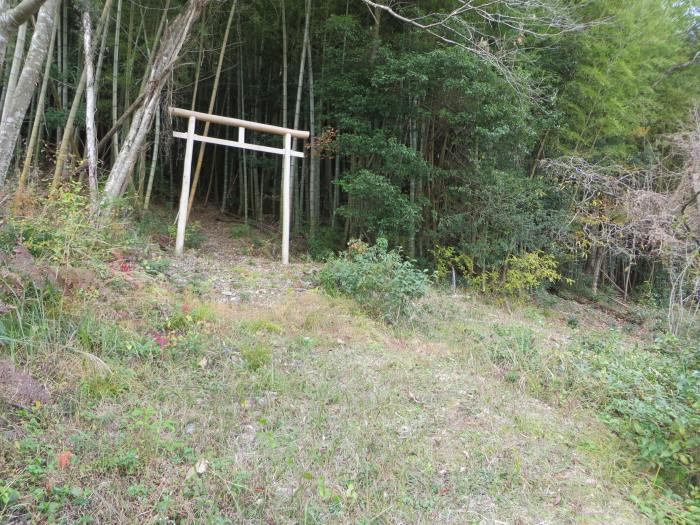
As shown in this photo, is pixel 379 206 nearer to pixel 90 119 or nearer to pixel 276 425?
pixel 90 119

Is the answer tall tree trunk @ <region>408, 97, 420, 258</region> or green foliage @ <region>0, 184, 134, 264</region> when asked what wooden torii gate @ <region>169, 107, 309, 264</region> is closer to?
green foliage @ <region>0, 184, 134, 264</region>

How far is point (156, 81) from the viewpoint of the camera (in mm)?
5367

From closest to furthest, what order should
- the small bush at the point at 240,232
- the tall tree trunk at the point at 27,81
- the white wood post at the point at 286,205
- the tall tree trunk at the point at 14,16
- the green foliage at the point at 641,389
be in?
1. the tall tree trunk at the point at 14,16
2. the green foliage at the point at 641,389
3. the tall tree trunk at the point at 27,81
4. the white wood post at the point at 286,205
5. the small bush at the point at 240,232

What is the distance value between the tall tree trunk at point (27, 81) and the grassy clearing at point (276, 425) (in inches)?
41.7

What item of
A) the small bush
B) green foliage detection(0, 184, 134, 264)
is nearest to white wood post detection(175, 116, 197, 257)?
green foliage detection(0, 184, 134, 264)

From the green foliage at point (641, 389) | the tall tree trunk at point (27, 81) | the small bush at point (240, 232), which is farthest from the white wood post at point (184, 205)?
the green foliage at point (641, 389)

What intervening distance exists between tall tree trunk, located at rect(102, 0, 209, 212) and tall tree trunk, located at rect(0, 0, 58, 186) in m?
2.35

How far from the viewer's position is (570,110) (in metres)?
8.20

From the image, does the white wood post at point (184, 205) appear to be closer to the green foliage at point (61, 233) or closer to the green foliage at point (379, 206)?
the green foliage at point (61, 233)

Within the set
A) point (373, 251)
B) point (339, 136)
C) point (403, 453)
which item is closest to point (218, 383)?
point (403, 453)

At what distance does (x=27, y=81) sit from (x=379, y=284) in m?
3.32

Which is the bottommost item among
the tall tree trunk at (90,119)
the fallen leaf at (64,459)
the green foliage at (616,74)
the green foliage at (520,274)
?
the green foliage at (520,274)

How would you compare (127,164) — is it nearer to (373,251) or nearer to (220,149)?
(373,251)

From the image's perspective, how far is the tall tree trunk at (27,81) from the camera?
275 cm
